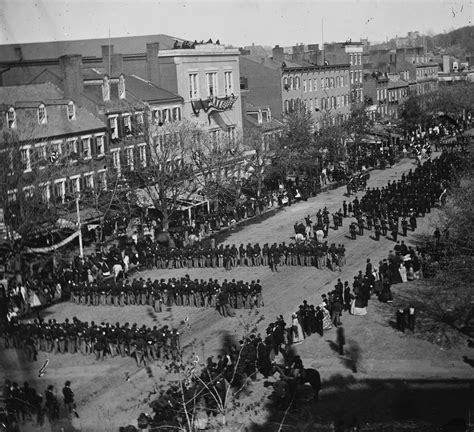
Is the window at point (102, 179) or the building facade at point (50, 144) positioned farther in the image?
the window at point (102, 179)

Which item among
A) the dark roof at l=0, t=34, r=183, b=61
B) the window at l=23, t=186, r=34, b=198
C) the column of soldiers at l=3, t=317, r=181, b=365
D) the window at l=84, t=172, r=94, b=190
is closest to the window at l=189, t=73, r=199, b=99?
the dark roof at l=0, t=34, r=183, b=61

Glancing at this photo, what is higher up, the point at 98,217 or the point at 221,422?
the point at 98,217

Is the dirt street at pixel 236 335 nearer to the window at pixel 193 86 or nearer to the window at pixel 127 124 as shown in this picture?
the window at pixel 127 124

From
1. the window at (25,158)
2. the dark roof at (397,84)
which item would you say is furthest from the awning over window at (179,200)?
the dark roof at (397,84)

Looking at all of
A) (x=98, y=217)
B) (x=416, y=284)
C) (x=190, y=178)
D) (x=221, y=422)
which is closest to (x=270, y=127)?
(x=190, y=178)

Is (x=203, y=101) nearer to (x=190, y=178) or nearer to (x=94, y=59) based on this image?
(x=94, y=59)

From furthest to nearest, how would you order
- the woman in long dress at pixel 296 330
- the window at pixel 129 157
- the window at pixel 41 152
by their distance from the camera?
1. the window at pixel 129 157
2. the window at pixel 41 152
3. the woman in long dress at pixel 296 330
